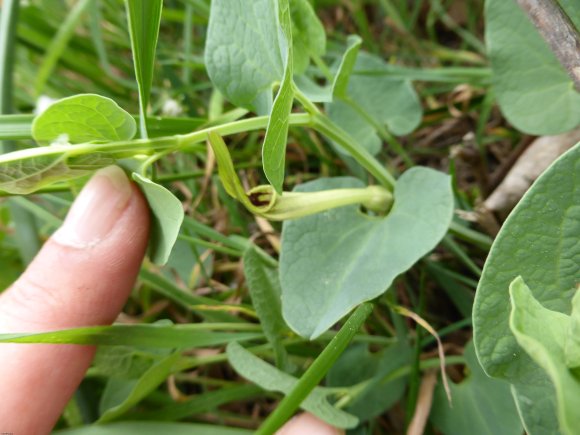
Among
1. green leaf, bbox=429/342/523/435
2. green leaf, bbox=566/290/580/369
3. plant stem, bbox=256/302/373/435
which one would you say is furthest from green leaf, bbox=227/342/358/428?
green leaf, bbox=566/290/580/369

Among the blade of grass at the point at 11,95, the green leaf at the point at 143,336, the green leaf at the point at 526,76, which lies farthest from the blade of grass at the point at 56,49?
the green leaf at the point at 526,76

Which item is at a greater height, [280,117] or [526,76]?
[280,117]

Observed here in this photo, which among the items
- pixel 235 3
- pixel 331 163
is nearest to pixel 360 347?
pixel 331 163

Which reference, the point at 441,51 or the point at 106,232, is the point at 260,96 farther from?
the point at 441,51

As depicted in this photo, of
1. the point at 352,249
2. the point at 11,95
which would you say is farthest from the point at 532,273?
the point at 11,95

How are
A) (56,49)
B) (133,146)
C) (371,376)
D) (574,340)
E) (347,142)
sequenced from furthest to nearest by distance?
(56,49), (371,376), (347,142), (133,146), (574,340)

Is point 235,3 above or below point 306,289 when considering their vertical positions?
above

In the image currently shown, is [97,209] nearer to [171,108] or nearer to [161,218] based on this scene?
[161,218]
